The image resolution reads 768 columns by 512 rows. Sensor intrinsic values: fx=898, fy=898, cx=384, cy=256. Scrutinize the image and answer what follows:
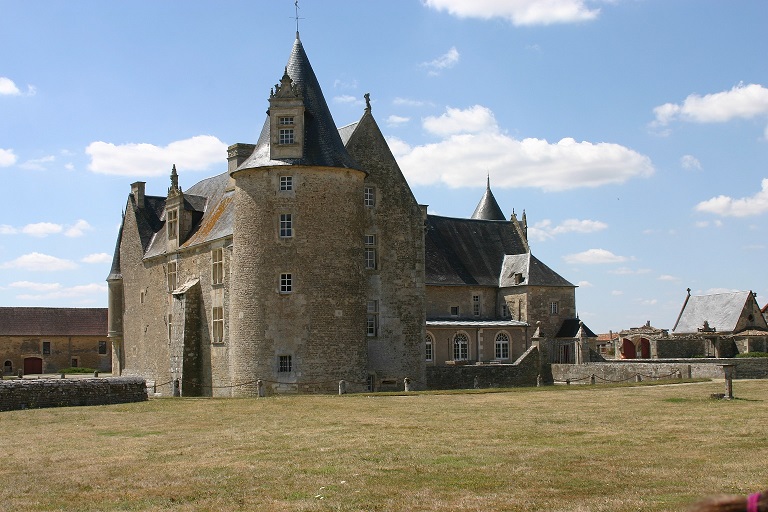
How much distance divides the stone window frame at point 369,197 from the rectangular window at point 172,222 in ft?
34.2

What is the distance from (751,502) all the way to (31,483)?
37.5ft

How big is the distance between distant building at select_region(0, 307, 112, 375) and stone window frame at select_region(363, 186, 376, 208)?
39461mm

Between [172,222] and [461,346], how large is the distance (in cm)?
1637

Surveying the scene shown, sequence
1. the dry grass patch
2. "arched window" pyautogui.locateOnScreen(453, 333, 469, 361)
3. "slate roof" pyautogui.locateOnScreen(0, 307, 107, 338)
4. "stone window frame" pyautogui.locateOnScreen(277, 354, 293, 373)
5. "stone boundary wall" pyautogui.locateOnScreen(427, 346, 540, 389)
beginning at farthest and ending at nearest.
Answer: "slate roof" pyautogui.locateOnScreen(0, 307, 107, 338), "arched window" pyautogui.locateOnScreen(453, 333, 469, 361), "stone boundary wall" pyautogui.locateOnScreen(427, 346, 540, 389), "stone window frame" pyautogui.locateOnScreen(277, 354, 293, 373), the dry grass patch

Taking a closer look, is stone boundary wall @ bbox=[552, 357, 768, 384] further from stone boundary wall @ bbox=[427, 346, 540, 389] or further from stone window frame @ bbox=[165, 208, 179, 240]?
stone window frame @ bbox=[165, 208, 179, 240]

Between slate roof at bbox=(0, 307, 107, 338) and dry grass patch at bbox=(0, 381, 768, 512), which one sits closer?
dry grass patch at bbox=(0, 381, 768, 512)

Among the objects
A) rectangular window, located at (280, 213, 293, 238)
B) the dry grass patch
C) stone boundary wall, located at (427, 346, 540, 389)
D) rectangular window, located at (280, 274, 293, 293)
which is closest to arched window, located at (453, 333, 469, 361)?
stone boundary wall, located at (427, 346, 540, 389)

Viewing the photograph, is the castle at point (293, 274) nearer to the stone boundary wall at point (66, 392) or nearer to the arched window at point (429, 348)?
the arched window at point (429, 348)

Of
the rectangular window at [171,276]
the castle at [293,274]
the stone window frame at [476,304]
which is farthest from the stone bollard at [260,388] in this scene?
the stone window frame at [476,304]

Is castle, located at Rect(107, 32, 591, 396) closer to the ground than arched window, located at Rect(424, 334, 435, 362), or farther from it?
farther from it

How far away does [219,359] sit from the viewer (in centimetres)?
3625

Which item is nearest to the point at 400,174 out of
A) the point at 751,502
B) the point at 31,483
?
the point at 31,483

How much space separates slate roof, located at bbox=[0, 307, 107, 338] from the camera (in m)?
67.9

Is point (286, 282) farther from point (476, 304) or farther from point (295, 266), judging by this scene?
point (476, 304)
